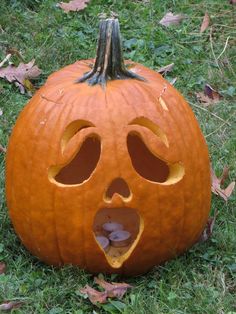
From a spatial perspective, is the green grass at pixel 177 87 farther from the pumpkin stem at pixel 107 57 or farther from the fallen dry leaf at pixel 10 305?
the pumpkin stem at pixel 107 57

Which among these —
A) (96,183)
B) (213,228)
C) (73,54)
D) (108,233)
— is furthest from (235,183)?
(73,54)

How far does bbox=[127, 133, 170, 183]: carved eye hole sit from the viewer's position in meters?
2.75

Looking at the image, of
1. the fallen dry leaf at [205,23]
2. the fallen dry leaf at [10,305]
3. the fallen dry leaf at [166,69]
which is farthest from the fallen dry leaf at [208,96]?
the fallen dry leaf at [10,305]

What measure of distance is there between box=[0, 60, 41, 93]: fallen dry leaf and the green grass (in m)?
0.05

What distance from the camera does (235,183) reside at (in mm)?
3322

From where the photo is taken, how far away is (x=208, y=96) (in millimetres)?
4277

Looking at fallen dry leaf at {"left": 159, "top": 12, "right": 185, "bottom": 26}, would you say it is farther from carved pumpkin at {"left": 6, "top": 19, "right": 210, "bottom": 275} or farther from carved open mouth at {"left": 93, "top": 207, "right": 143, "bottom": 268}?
carved open mouth at {"left": 93, "top": 207, "right": 143, "bottom": 268}

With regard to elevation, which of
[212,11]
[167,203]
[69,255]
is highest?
[167,203]

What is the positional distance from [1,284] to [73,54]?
228 centimetres

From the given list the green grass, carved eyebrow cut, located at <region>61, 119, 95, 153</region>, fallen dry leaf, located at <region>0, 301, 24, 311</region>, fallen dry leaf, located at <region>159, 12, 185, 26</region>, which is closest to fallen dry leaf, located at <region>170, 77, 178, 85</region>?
the green grass

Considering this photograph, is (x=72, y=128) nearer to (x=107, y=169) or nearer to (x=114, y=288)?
(x=107, y=169)

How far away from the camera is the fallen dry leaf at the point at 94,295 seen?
2.51 m

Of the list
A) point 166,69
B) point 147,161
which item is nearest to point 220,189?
point 147,161

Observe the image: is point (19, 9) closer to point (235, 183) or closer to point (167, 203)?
point (235, 183)
